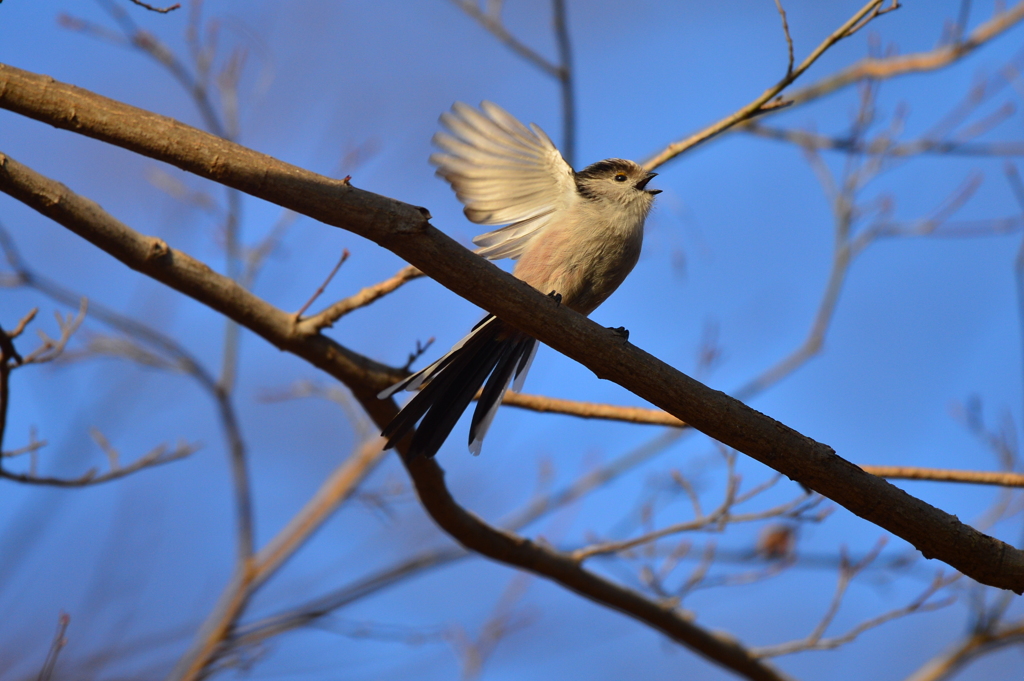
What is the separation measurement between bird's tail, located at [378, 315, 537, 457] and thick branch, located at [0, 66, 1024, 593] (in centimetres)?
66

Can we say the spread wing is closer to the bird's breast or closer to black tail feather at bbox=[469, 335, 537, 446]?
the bird's breast

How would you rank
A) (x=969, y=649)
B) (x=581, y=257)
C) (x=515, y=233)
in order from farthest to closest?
(x=969, y=649), (x=515, y=233), (x=581, y=257)

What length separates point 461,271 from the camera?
1.95m

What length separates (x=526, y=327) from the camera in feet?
6.82

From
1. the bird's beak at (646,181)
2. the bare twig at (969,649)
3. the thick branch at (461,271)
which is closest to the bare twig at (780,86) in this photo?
the bird's beak at (646,181)

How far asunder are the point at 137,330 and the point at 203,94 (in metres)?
1.26

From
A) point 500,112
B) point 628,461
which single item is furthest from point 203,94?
point 628,461

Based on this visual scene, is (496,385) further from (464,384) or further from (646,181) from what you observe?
(646,181)

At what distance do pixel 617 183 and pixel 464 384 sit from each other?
3.39 ft

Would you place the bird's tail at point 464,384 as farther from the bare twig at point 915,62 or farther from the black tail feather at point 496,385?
the bare twig at point 915,62

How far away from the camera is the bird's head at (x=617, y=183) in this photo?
3.01m

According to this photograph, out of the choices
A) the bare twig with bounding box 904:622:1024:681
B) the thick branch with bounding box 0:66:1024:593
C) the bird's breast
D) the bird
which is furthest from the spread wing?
the bare twig with bounding box 904:622:1024:681

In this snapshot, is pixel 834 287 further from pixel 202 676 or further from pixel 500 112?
pixel 202 676

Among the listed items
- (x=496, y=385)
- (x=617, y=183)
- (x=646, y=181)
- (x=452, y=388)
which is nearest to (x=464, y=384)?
(x=452, y=388)
